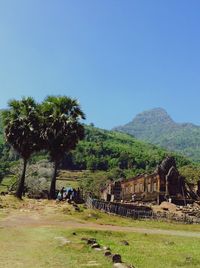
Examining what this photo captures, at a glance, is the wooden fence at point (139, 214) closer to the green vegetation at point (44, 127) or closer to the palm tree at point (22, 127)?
the green vegetation at point (44, 127)

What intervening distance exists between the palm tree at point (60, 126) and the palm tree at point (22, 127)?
1083mm

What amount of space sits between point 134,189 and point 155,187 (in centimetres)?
696

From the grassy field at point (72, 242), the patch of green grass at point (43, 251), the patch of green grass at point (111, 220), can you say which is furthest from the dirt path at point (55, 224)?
the patch of green grass at point (43, 251)

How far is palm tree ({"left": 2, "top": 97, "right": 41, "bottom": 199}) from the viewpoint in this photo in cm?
4588

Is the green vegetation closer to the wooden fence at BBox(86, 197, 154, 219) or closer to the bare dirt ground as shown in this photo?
the wooden fence at BBox(86, 197, 154, 219)

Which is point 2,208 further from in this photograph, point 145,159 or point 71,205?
point 145,159

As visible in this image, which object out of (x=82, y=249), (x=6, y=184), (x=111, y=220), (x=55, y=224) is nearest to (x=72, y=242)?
(x=82, y=249)

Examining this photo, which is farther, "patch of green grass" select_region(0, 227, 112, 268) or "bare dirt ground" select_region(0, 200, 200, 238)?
"bare dirt ground" select_region(0, 200, 200, 238)

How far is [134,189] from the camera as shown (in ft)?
218

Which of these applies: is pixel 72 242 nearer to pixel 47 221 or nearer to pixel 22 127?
pixel 47 221

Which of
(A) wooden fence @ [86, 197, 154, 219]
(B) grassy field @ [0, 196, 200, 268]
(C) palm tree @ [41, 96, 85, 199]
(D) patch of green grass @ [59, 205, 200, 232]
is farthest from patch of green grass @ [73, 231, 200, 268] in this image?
(C) palm tree @ [41, 96, 85, 199]

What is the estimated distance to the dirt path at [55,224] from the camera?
29969 millimetres

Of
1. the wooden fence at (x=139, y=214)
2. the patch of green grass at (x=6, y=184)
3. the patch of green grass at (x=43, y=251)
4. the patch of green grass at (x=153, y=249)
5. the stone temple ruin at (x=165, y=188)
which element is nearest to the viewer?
the patch of green grass at (x=43, y=251)

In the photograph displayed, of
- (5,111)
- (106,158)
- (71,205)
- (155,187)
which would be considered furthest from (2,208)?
(106,158)
